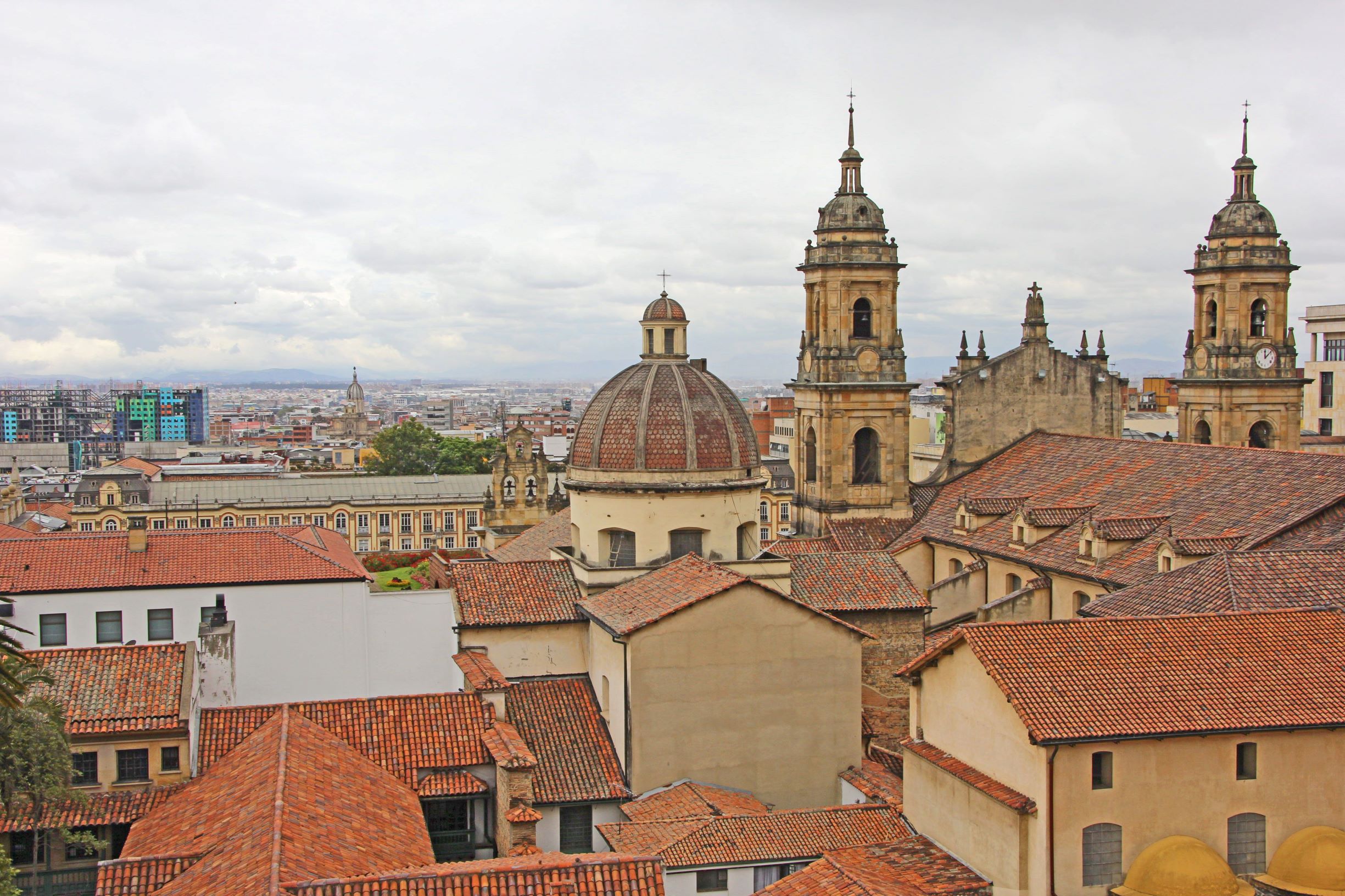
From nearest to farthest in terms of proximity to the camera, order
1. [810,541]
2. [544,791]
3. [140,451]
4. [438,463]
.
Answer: [544,791] → [810,541] → [438,463] → [140,451]

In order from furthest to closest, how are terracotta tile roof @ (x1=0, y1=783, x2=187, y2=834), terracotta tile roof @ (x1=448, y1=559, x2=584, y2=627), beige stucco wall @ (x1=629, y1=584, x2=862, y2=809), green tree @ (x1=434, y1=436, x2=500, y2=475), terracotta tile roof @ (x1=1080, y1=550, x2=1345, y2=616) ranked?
green tree @ (x1=434, y1=436, x2=500, y2=475) → terracotta tile roof @ (x1=448, y1=559, x2=584, y2=627) → beige stucco wall @ (x1=629, y1=584, x2=862, y2=809) → terracotta tile roof @ (x1=1080, y1=550, x2=1345, y2=616) → terracotta tile roof @ (x1=0, y1=783, x2=187, y2=834)

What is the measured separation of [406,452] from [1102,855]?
10762 centimetres

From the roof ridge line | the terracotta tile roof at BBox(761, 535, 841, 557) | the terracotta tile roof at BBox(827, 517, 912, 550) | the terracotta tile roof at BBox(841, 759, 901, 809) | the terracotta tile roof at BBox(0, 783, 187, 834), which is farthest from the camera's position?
the terracotta tile roof at BBox(827, 517, 912, 550)

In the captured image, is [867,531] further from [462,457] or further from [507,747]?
[462,457]

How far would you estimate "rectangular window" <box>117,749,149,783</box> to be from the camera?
A: 2836 centimetres

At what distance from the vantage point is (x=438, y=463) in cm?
12656

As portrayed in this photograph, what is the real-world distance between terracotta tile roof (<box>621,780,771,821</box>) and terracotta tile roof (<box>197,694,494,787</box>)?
3.72 m

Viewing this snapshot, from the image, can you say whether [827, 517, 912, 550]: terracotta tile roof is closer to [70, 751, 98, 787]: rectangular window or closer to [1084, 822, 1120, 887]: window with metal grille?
[1084, 822, 1120, 887]: window with metal grille

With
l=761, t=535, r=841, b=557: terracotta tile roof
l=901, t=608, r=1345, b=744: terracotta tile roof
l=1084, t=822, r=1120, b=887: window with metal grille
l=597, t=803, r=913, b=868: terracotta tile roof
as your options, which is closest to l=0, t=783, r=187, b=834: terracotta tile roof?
l=597, t=803, r=913, b=868: terracotta tile roof

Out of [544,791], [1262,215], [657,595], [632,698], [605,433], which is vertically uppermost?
[1262,215]

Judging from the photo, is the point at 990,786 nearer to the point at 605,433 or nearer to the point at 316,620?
the point at 605,433

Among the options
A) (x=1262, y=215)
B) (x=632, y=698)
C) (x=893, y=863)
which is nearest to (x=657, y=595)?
(x=632, y=698)

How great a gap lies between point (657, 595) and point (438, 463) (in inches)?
3782

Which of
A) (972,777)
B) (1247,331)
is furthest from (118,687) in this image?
(1247,331)
